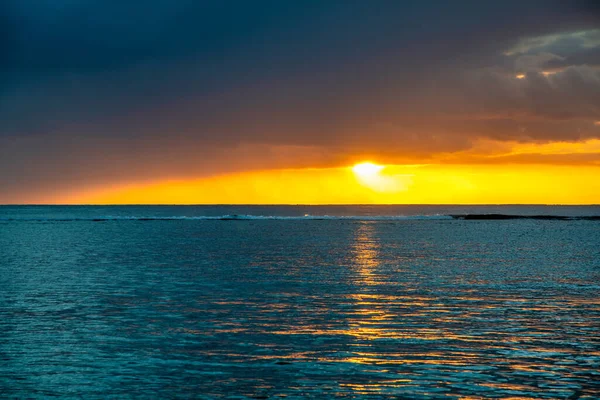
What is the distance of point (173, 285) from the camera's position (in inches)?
1599

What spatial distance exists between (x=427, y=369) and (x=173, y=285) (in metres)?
24.0

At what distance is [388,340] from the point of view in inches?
928

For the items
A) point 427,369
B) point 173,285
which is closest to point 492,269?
point 173,285

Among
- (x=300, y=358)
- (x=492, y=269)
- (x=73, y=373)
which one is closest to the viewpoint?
(x=73, y=373)

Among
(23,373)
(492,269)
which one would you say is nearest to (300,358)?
(23,373)

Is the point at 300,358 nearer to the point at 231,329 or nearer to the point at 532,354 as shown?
the point at 231,329

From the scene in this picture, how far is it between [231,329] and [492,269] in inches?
1205

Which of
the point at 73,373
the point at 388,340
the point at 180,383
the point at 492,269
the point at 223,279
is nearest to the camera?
the point at 180,383

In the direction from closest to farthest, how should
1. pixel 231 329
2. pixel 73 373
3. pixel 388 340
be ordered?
pixel 73 373
pixel 388 340
pixel 231 329

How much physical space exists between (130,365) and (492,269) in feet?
120

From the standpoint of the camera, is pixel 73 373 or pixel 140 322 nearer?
pixel 73 373

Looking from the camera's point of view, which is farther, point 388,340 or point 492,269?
point 492,269

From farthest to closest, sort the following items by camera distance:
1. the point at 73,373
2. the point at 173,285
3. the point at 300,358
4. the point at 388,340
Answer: the point at 173,285
the point at 388,340
the point at 300,358
the point at 73,373

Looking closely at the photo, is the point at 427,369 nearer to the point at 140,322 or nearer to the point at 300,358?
the point at 300,358
